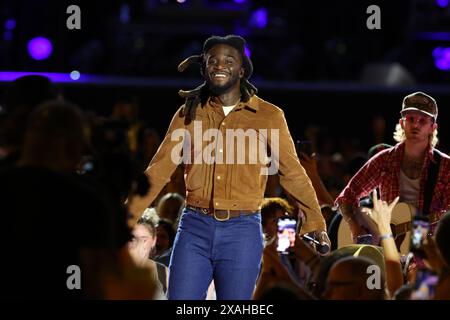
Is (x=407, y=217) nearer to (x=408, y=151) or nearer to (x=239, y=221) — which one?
(x=408, y=151)

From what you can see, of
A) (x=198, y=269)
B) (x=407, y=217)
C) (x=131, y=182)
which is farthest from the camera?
(x=407, y=217)

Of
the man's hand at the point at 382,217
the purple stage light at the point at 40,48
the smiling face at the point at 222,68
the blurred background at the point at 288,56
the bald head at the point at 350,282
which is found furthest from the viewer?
the blurred background at the point at 288,56

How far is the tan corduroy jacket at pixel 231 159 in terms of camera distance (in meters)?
5.91

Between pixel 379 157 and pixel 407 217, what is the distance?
0.44 meters

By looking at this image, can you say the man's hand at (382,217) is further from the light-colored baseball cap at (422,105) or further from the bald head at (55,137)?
the bald head at (55,137)

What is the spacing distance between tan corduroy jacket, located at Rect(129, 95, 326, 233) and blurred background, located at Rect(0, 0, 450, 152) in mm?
7008

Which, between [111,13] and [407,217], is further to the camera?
[111,13]

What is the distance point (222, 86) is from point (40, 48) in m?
6.09

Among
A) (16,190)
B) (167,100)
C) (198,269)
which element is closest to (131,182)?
(16,190)

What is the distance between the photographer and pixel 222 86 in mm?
6020

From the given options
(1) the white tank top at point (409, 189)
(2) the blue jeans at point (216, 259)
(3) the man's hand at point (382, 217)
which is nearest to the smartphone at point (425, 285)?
(3) the man's hand at point (382, 217)

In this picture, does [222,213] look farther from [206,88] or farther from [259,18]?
[259,18]

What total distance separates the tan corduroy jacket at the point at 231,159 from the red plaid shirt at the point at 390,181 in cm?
113

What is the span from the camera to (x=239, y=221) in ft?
19.3
